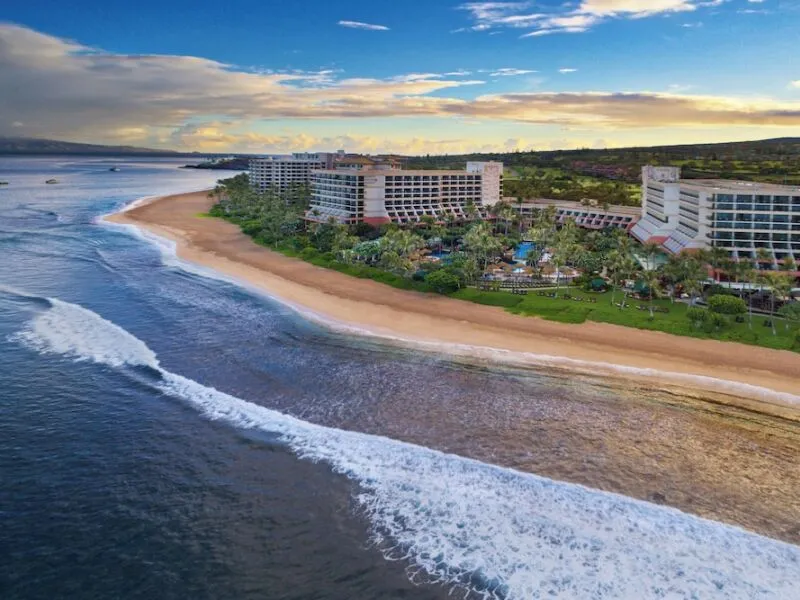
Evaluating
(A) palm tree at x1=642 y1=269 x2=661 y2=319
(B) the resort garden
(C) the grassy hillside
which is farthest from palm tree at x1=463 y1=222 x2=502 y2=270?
(C) the grassy hillside

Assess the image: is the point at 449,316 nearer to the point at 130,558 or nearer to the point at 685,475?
the point at 685,475

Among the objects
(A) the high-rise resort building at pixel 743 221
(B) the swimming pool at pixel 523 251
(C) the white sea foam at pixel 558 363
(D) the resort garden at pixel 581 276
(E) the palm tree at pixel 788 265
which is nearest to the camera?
(C) the white sea foam at pixel 558 363

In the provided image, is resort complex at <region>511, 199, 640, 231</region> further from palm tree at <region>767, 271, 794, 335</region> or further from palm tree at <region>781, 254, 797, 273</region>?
palm tree at <region>767, 271, 794, 335</region>

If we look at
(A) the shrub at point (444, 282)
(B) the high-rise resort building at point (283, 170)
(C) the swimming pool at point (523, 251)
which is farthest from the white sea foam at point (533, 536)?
(B) the high-rise resort building at point (283, 170)

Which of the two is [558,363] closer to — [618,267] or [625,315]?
[625,315]

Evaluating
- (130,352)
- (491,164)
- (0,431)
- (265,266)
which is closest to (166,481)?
(0,431)

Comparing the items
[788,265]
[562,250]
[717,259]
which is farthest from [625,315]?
[788,265]

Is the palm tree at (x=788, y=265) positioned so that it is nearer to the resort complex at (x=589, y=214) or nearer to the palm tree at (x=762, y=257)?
the palm tree at (x=762, y=257)
